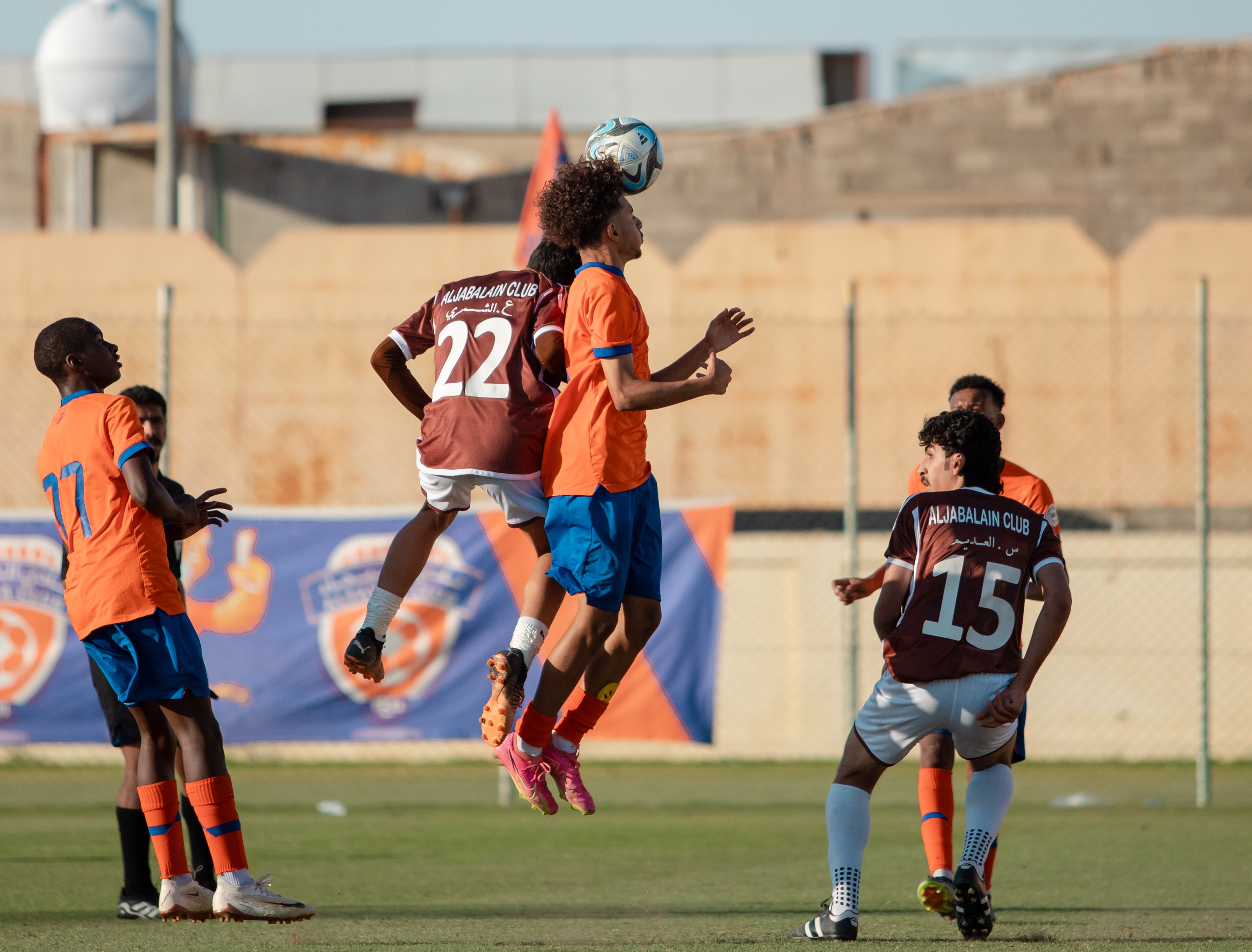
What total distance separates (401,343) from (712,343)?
47.6 inches

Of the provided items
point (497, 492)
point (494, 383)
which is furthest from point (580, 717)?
point (494, 383)

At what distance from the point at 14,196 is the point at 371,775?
544 inches

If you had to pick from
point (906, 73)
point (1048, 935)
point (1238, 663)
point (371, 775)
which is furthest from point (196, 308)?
point (906, 73)

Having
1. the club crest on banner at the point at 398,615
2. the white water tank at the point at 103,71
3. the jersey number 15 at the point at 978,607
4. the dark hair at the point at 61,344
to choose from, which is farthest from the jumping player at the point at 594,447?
the white water tank at the point at 103,71

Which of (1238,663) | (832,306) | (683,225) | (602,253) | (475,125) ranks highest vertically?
(475,125)

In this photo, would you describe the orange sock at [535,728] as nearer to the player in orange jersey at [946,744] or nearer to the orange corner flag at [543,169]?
the player in orange jersey at [946,744]

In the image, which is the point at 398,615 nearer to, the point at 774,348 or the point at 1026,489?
the point at 1026,489

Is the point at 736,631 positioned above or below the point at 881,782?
above

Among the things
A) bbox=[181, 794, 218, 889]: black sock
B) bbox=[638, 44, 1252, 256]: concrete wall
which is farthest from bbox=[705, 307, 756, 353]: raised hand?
bbox=[638, 44, 1252, 256]: concrete wall

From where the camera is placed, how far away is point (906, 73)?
28.3 metres

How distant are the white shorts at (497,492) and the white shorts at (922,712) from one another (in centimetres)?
141

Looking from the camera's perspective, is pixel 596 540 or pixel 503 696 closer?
pixel 503 696

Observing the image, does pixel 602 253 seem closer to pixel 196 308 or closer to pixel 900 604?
pixel 900 604

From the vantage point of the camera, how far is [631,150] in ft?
17.8
